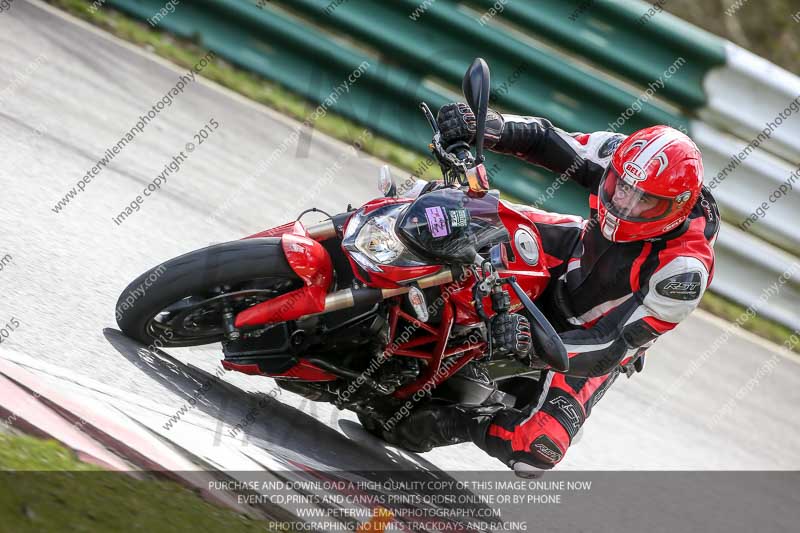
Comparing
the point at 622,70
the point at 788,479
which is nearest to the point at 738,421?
the point at 788,479

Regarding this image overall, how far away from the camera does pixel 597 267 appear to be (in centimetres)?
452

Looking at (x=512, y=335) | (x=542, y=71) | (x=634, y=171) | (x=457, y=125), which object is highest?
(x=542, y=71)

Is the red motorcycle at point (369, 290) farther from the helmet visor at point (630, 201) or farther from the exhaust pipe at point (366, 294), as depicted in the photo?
the helmet visor at point (630, 201)

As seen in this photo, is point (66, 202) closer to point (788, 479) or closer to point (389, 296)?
point (389, 296)

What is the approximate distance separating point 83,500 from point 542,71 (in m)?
6.38

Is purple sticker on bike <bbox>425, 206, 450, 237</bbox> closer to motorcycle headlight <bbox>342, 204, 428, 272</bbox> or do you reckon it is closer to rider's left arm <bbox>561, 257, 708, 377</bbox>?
motorcycle headlight <bbox>342, 204, 428, 272</bbox>

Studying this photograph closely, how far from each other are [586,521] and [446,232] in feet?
6.96

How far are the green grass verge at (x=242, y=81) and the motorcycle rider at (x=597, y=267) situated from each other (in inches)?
145

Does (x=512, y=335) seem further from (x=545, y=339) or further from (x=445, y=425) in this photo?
(x=445, y=425)

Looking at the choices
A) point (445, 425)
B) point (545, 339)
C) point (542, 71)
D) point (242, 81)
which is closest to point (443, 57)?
point (542, 71)

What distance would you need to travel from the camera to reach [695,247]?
4.33 m

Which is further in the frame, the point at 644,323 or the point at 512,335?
the point at 644,323

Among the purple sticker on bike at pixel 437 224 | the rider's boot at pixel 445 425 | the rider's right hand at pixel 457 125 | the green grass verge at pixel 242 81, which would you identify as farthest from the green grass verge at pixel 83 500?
the green grass verge at pixel 242 81

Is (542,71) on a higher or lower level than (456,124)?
higher
